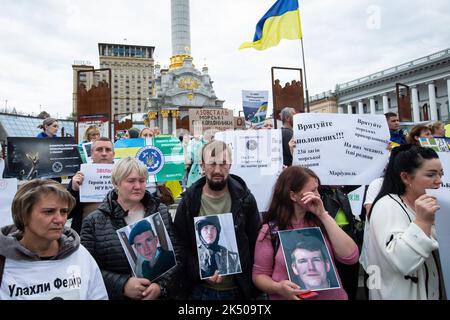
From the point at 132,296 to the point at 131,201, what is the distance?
65 centimetres

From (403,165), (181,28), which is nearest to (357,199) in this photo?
(403,165)

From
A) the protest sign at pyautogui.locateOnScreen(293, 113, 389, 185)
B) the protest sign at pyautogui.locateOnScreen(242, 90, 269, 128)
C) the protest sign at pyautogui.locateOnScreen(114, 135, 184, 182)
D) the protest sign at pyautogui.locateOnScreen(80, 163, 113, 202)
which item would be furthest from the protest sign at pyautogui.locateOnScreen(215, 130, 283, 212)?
the protest sign at pyautogui.locateOnScreen(242, 90, 269, 128)

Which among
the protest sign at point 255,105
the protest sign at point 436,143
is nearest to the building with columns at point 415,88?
the protest sign at point 255,105

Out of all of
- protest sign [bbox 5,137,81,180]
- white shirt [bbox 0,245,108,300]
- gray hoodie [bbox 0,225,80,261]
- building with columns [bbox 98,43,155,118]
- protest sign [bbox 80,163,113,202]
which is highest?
building with columns [bbox 98,43,155,118]

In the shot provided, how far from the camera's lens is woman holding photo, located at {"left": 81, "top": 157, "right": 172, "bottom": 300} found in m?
2.32

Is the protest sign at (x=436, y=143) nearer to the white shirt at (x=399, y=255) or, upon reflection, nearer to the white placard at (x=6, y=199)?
the white shirt at (x=399, y=255)

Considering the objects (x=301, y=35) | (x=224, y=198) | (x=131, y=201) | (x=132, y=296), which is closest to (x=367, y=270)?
(x=224, y=198)

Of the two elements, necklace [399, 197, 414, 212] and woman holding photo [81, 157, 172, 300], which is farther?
woman holding photo [81, 157, 172, 300]

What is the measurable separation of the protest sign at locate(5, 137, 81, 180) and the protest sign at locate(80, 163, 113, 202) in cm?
76

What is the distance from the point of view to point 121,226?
2475 millimetres

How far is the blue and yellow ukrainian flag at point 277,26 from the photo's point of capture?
5.97 meters

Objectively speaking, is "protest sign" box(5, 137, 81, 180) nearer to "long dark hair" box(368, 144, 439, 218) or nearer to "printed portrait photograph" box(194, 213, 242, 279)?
"printed portrait photograph" box(194, 213, 242, 279)

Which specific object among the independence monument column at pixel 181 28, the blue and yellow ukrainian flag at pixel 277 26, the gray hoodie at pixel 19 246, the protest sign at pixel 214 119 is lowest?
the gray hoodie at pixel 19 246

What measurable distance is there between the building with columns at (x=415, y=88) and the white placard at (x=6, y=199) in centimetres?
4632
